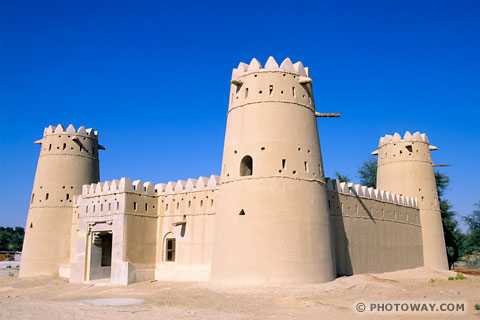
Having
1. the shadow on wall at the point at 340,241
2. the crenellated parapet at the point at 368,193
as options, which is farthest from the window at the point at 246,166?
the shadow on wall at the point at 340,241

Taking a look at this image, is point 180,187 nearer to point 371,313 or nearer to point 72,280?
point 72,280

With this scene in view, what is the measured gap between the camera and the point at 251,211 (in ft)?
59.4

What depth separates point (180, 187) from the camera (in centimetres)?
2384

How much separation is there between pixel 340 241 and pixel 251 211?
6631 mm

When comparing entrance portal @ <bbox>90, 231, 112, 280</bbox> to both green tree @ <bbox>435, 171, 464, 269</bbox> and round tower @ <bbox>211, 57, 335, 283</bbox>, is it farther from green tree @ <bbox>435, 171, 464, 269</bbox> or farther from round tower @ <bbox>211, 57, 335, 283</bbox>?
green tree @ <bbox>435, 171, 464, 269</bbox>

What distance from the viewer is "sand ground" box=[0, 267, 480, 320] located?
12.5 m

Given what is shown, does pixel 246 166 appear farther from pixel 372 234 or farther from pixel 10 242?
pixel 10 242

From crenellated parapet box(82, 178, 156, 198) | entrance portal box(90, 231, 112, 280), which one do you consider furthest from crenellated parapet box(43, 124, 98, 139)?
entrance portal box(90, 231, 112, 280)

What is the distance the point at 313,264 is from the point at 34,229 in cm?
1852

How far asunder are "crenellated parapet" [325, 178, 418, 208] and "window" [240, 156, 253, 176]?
4.32 m

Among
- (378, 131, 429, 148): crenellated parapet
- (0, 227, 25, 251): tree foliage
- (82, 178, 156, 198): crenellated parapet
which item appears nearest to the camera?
(82, 178, 156, 198): crenellated parapet

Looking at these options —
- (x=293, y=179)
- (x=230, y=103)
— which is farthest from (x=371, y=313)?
(x=230, y=103)

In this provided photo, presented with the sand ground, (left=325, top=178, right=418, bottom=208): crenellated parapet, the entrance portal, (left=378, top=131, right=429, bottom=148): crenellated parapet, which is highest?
(left=378, top=131, right=429, bottom=148): crenellated parapet

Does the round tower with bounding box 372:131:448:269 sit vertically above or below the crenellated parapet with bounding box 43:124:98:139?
below
